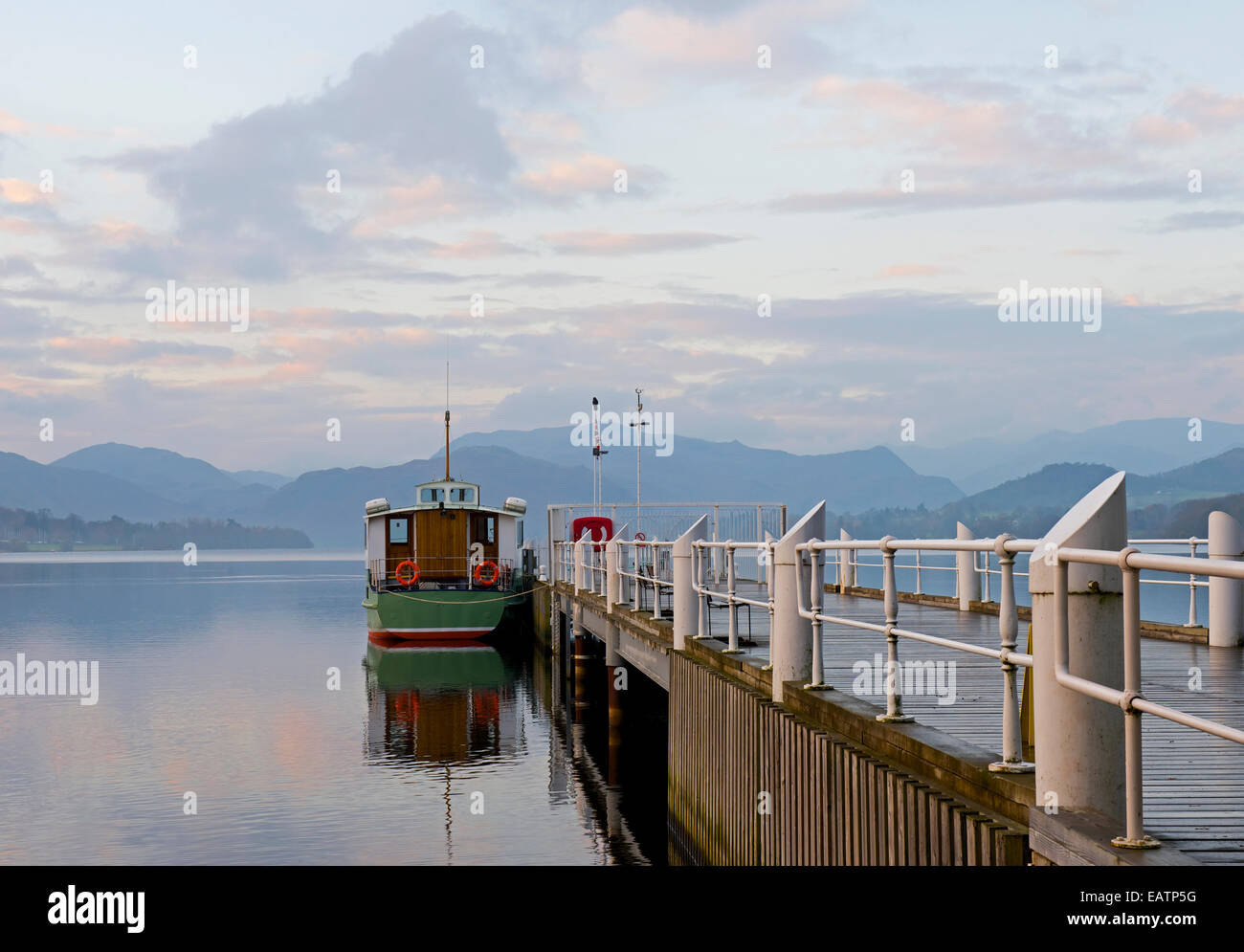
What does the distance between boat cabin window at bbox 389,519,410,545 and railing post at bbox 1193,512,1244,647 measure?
34.7m

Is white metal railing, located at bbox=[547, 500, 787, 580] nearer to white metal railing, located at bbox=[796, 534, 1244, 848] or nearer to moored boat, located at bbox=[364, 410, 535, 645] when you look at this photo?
moored boat, located at bbox=[364, 410, 535, 645]

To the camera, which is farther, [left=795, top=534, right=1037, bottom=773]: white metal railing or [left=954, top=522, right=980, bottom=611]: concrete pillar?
[left=954, top=522, right=980, bottom=611]: concrete pillar

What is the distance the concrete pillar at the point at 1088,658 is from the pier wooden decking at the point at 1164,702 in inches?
13.2

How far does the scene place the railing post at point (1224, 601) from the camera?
13.2 m

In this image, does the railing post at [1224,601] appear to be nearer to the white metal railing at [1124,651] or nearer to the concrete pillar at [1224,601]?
the concrete pillar at [1224,601]

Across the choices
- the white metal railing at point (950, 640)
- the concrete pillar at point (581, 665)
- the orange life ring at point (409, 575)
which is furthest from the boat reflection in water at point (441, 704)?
the white metal railing at point (950, 640)

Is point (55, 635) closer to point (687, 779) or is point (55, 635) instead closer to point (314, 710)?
point (314, 710)

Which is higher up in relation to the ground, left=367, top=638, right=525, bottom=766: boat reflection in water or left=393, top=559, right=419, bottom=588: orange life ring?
left=393, top=559, right=419, bottom=588: orange life ring

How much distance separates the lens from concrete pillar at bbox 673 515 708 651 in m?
14.2

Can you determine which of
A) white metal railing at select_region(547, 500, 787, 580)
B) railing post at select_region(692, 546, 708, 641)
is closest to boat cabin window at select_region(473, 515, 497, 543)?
white metal railing at select_region(547, 500, 787, 580)
